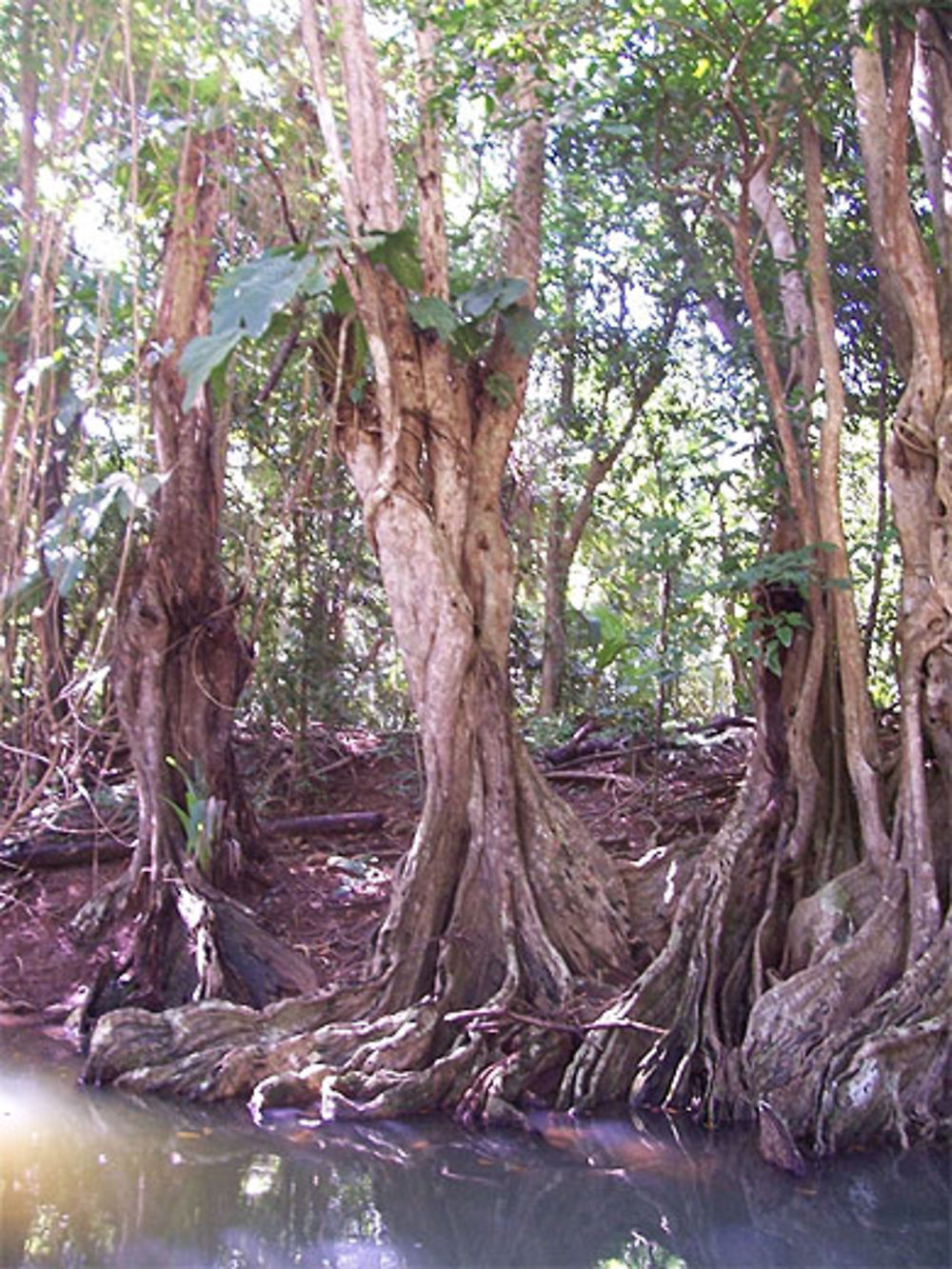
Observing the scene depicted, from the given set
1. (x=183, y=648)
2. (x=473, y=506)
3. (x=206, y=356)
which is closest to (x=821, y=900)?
(x=473, y=506)

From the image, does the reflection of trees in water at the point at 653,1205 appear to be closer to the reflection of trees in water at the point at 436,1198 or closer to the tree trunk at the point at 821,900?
the reflection of trees in water at the point at 436,1198

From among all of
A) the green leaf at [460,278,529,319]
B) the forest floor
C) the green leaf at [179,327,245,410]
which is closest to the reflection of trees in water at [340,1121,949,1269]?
the forest floor

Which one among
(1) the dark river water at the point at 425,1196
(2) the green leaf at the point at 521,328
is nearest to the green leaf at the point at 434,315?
(2) the green leaf at the point at 521,328

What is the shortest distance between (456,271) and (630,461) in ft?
13.3

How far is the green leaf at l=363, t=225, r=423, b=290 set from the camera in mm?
5910

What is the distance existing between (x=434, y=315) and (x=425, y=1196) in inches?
146

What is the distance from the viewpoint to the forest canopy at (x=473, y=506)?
5359mm

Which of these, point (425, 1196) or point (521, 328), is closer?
point (425, 1196)

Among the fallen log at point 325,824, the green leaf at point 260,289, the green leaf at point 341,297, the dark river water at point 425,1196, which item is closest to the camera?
the dark river water at point 425,1196

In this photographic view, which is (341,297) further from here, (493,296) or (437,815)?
(437,815)

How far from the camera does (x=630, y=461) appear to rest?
1102cm

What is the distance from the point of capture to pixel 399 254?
604 cm

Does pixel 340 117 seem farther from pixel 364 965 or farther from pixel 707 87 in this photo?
pixel 364 965

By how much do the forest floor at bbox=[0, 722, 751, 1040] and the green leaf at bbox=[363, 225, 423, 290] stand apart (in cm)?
298
